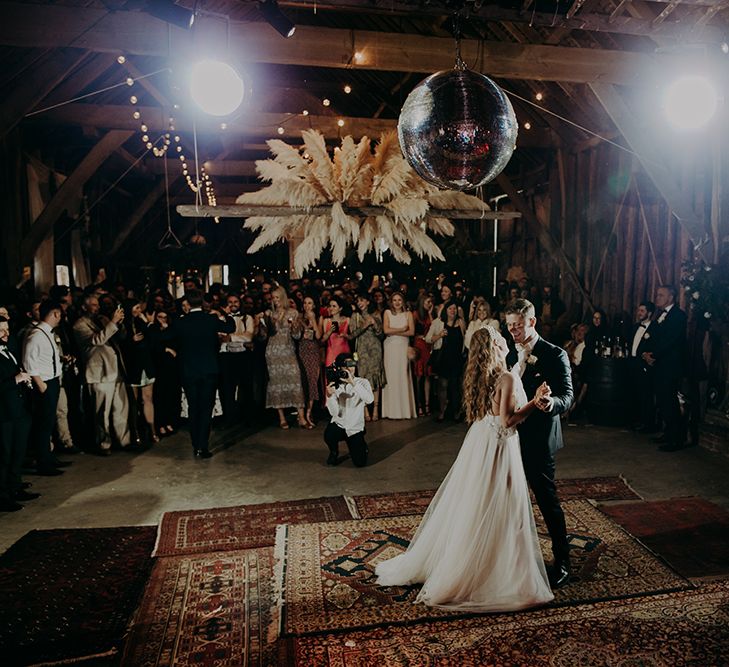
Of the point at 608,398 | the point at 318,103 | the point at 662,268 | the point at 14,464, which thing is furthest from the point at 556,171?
the point at 14,464

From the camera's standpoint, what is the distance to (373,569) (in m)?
3.82

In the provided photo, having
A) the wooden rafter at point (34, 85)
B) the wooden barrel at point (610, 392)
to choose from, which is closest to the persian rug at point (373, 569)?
the wooden barrel at point (610, 392)

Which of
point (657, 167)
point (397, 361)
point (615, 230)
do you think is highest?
point (657, 167)

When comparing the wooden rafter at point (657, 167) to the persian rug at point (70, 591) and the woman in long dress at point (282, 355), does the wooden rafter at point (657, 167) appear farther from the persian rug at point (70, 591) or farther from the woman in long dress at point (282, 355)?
the persian rug at point (70, 591)

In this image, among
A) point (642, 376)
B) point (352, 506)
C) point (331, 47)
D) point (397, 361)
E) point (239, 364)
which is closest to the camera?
point (352, 506)

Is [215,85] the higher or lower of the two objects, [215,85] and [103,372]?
the higher

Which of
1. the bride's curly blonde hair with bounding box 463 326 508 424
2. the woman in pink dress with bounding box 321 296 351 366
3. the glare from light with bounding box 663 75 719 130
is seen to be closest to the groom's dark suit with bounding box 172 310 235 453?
the woman in pink dress with bounding box 321 296 351 366

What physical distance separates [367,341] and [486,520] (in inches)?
178

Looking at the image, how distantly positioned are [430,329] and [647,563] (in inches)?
180

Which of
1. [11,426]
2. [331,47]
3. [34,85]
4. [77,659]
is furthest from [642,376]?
[34,85]

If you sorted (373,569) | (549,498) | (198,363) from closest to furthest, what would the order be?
(549,498)
(373,569)
(198,363)

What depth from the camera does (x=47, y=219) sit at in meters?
8.93

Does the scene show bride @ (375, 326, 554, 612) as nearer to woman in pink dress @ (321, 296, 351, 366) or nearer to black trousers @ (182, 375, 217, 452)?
black trousers @ (182, 375, 217, 452)

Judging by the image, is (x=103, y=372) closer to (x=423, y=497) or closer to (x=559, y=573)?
(x=423, y=497)
